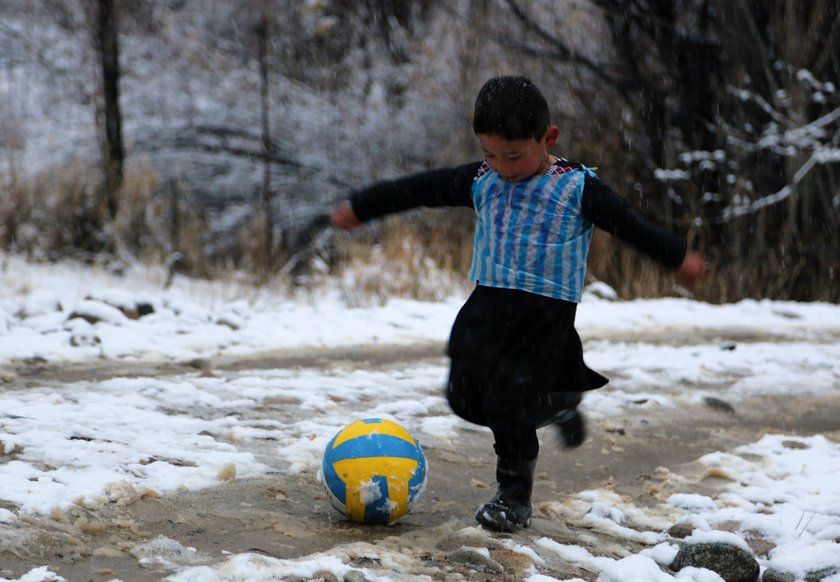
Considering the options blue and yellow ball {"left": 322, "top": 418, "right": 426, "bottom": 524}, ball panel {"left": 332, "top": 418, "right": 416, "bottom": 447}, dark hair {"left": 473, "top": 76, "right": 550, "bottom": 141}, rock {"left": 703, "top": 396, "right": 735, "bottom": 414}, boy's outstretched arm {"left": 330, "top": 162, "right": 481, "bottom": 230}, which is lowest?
rock {"left": 703, "top": 396, "right": 735, "bottom": 414}

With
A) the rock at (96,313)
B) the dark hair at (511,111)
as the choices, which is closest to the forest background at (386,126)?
the rock at (96,313)

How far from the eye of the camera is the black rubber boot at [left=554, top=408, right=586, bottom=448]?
3586mm

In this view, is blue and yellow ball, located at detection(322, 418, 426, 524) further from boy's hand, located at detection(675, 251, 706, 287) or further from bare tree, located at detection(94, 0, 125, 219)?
bare tree, located at detection(94, 0, 125, 219)

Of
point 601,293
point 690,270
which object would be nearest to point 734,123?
point 601,293

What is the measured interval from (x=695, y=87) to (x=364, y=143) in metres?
5.74

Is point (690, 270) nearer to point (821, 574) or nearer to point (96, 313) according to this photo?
point (821, 574)

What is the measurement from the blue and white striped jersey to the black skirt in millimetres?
51

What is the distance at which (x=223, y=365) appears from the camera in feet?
18.9

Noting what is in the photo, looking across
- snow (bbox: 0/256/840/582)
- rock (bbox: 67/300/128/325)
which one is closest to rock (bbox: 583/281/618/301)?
snow (bbox: 0/256/840/582)

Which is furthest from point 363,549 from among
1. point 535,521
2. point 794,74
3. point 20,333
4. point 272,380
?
point 794,74

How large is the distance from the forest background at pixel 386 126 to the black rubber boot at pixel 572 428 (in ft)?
21.0

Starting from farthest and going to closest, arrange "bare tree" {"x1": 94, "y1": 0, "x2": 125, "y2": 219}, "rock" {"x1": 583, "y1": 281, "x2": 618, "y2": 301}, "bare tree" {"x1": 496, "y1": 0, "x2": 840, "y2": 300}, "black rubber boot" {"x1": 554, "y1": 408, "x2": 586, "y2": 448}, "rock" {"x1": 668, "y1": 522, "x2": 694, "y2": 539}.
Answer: "bare tree" {"x1": 94, "y1": 0, "x2": 125, "y2": 219}
"bare tree" {"x1": 496, "y1": 0, "x2": 840, "y2": 300}
"rock" {"x1": 583, "y1": 281, "x2": 618, "y2": 301}
"black rubber boot" {"x1": 554, "y1": 408, "x2": 586, "y2": 448}
"rock" {"x1": 668, "y1": 522, "x2": 694, "y2": 539}

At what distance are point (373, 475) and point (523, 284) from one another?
32.2 inches

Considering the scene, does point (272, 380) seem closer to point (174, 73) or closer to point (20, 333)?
point (20, 333)
